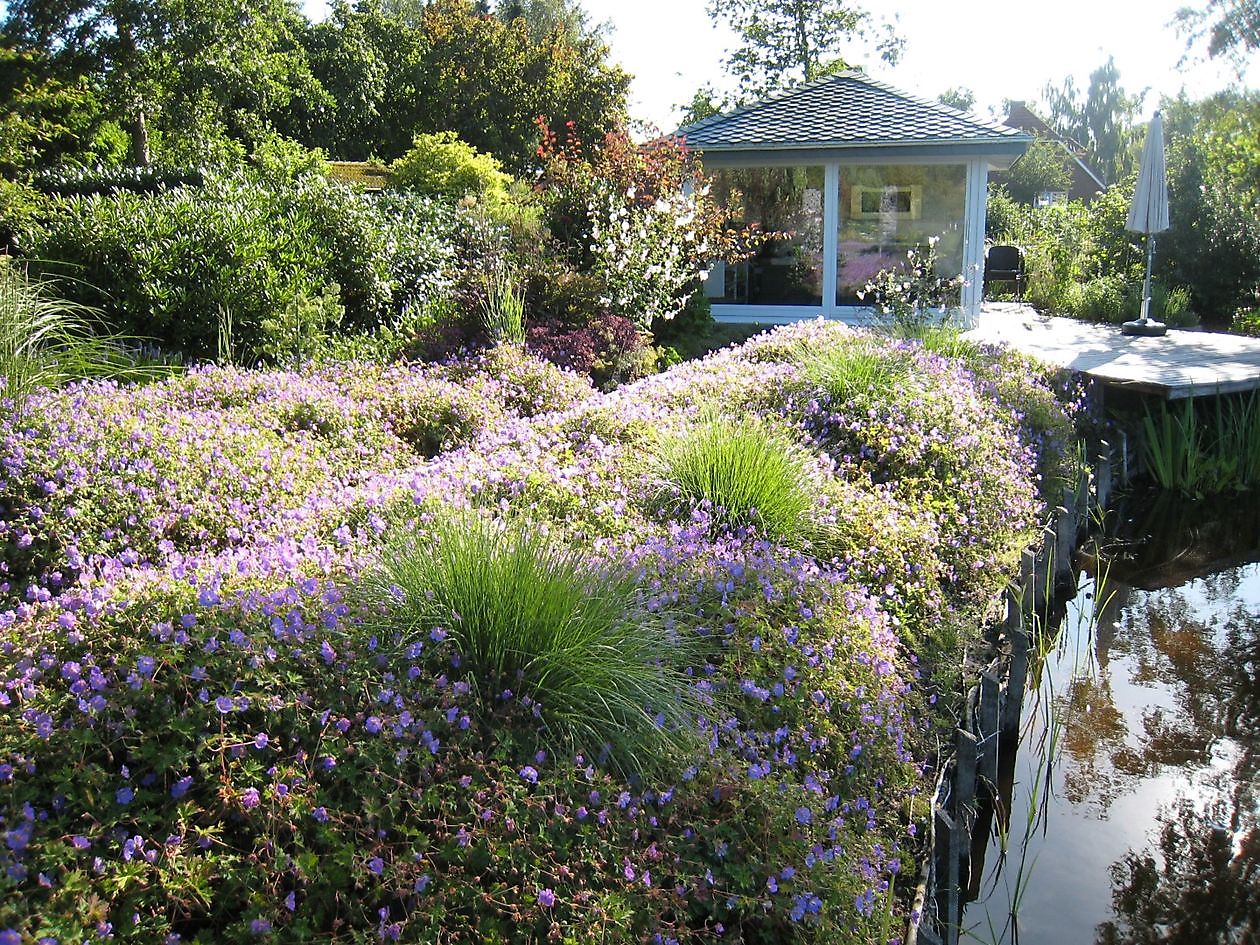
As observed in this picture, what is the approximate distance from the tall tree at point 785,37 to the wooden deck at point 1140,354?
59.1ft

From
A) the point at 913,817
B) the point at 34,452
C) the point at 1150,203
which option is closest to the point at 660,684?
the point at 913,817

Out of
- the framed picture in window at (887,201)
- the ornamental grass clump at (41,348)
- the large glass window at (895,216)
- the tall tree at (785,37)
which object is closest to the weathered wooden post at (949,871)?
the ornamental grass clump at (41,348)

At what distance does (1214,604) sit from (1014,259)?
42.5 feet

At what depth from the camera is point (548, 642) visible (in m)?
2.80

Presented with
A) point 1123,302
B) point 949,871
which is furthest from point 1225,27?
point 949,871

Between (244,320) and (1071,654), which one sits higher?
(244,320)

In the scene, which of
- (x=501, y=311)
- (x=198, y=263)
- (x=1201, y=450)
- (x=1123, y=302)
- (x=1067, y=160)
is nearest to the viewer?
(x=198, y=263)

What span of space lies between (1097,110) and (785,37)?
6268 cm

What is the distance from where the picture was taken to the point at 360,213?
974 centimetres

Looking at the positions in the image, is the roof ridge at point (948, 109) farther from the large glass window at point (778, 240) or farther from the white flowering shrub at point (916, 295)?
the large glass window at point (778, 240)

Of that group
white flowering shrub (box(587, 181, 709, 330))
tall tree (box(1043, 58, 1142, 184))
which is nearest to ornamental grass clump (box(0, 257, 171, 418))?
white flowering shrub (box(587, 181, 709, 330))

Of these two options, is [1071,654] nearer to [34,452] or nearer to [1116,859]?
[1116,859]

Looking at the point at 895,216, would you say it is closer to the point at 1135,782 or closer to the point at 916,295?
the point at 916,295

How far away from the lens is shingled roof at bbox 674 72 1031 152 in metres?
13.6
